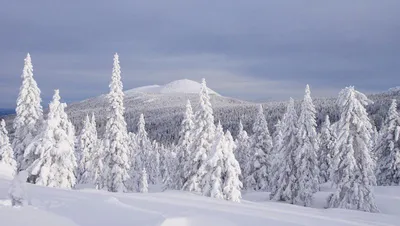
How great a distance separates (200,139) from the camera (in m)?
32.6

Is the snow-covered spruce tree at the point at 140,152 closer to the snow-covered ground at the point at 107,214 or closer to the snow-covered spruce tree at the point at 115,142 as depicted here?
the snow-covered spruce tree at the point at 115,142

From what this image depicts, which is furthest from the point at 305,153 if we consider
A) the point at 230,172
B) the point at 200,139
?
the point at 230,172

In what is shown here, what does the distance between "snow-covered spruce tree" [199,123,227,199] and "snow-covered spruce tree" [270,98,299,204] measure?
11712 millimetres

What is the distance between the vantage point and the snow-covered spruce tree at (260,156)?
4509cm

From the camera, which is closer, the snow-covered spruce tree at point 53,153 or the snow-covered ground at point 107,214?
the snow-covered ground at point 107,214

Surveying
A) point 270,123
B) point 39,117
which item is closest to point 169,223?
point 39,117

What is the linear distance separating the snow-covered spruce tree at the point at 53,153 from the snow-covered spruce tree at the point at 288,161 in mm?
21179

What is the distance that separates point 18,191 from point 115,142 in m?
24.4

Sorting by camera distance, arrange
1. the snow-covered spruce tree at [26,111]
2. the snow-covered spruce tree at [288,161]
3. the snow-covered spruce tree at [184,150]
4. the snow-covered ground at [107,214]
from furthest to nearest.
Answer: the snow-covered spruce tree at [288,161] → the snow-covered spruce tree at [184,150] → the snow-covered spruce tree at [26,111] → the snow-covered ground at [107,214]

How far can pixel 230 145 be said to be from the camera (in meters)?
27.8

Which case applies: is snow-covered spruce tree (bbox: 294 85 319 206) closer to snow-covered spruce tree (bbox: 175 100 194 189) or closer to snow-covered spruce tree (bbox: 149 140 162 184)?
snow-covered spruce tree (bbox: 175 100 194 189)

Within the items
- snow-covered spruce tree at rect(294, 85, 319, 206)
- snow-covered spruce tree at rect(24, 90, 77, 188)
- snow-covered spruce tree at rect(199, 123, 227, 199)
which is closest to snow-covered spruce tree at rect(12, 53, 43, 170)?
snow-covered spruce tree at rect(24, 90, 77, 188)

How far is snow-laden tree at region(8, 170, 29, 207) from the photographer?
30.8ft

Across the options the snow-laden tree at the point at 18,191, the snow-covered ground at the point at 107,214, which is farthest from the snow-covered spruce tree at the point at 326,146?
the snow-laden tree at the point at 18,191
